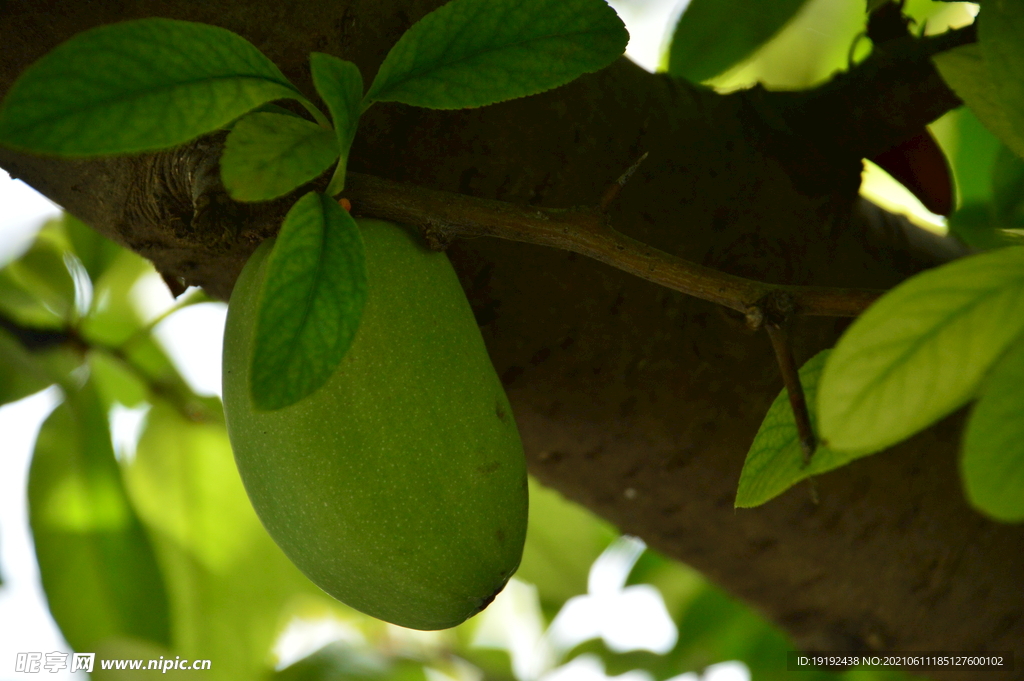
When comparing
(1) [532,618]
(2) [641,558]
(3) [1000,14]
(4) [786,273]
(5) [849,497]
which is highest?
(3) [1000,14]

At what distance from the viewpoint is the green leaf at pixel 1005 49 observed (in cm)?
26

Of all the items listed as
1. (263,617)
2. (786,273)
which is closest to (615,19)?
(786,273)

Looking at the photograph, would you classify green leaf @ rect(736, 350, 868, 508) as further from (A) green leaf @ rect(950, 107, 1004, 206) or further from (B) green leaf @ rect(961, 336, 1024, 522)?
(A) green leaf @ rect(950, 107, 1004, 206)

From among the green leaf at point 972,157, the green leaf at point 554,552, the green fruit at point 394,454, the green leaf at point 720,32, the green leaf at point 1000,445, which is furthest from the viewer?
the green leaf at point 554,552

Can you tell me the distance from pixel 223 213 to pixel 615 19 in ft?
0.65

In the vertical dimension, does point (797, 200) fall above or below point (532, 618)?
above

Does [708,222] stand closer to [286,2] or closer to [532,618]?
[286,2]

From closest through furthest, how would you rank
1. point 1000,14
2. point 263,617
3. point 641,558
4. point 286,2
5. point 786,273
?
point 1000,14 < point 286,2 < point 786,273 < point 263,617 < point 641,558

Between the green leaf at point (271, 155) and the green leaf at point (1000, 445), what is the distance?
0.23 meters

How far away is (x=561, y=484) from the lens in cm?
59

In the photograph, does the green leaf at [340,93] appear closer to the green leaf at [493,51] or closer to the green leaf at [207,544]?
the green leaf at [493,51]

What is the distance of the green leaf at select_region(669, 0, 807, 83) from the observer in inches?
22.3

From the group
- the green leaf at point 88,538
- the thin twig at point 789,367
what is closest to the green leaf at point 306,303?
the thin twig at point 789,367

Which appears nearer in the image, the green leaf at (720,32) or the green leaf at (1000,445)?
the green leaf at (1000,445)
